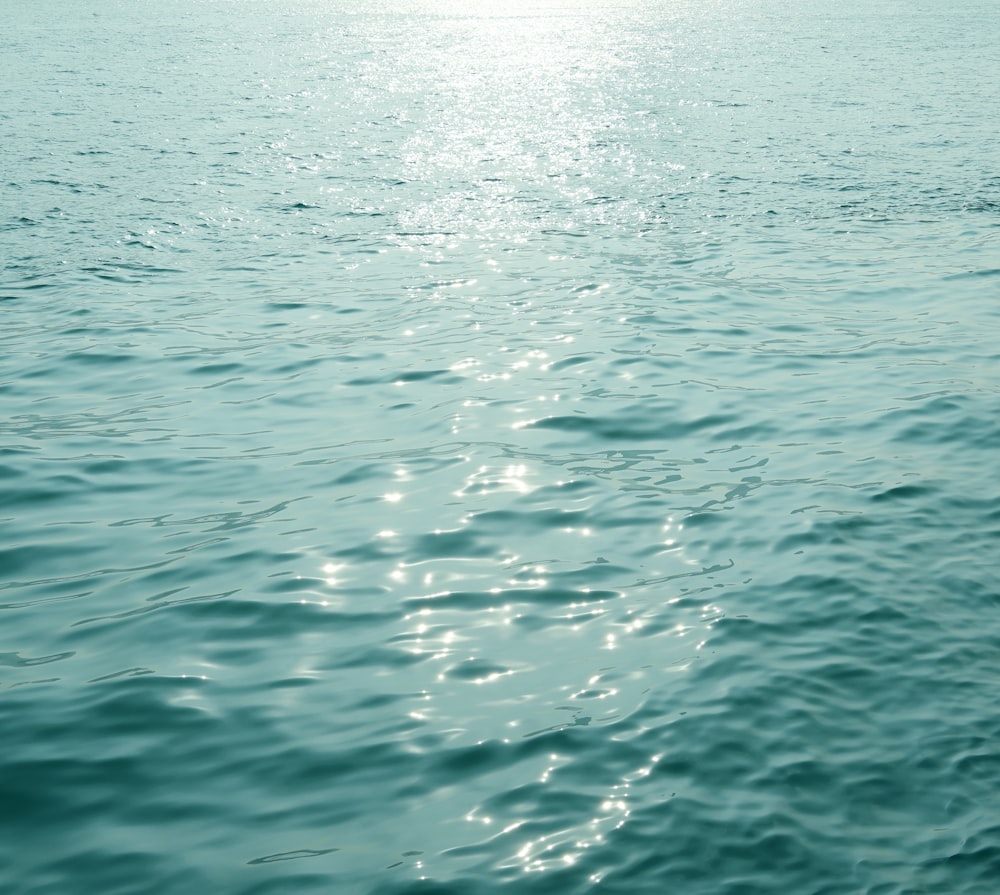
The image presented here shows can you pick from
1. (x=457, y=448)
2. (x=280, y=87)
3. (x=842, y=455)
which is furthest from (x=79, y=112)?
(x=842, y=455)

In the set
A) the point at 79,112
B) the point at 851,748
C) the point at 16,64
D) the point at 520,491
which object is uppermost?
the point at 16,64

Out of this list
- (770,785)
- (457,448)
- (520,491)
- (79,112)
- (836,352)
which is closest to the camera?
(770,785)

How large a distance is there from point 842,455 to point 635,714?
4705mm

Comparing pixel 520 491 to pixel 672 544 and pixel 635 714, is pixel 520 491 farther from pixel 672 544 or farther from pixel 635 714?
pixel 635 714

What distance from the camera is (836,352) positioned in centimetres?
1344

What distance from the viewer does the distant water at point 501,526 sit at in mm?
6000

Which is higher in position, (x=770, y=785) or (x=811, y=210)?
(x=811, y=210)

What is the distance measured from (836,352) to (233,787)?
9.41 m

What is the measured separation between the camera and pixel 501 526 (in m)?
9.45

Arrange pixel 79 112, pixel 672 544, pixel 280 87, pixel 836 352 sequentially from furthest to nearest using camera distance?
pixel 280 87 → pixel 79 112 → pixel 836 352 → pixel 672 544

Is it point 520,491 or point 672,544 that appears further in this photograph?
point 520,491

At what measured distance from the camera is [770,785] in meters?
6.25

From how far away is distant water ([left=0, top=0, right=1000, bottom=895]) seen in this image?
236 inches

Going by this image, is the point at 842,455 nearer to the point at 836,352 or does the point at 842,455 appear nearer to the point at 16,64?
the point at 836,352
